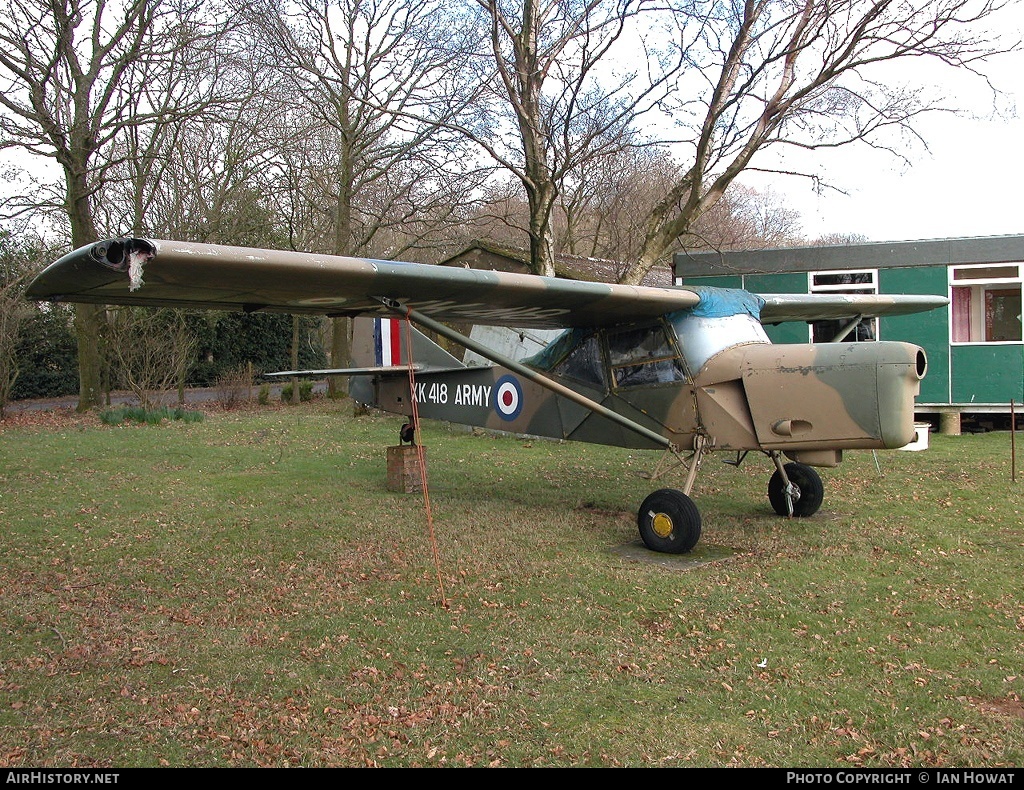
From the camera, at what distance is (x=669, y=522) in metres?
7.38

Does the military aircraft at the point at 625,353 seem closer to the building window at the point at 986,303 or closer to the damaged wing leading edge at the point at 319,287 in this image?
the damaged wing leading edge at the point at 319,287

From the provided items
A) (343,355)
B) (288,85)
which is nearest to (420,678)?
(288,85)

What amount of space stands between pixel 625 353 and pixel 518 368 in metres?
1.66

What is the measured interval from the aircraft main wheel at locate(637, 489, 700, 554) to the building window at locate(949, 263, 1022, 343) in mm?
11253

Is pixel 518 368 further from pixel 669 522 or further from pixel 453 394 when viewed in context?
pixel 453 394

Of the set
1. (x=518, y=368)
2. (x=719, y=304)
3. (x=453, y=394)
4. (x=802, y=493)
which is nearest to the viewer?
(x=518, y=368)

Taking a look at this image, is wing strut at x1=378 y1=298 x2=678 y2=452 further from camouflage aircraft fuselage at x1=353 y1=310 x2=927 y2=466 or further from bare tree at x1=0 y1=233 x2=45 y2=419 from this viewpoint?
bare tree at x1=0 y1=233 x2=45 y2=419

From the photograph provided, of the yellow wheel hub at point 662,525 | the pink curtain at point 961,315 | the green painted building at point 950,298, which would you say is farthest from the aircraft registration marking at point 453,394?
the pink curtain at point 961,315

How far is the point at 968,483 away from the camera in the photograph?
10.7 metres

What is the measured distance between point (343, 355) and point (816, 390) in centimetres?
2056

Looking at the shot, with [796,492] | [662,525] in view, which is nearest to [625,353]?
[662,525]

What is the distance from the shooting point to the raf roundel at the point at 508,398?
996 cm

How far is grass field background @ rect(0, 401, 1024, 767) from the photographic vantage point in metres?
3.90

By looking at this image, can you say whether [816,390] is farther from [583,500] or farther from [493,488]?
[493,488]
